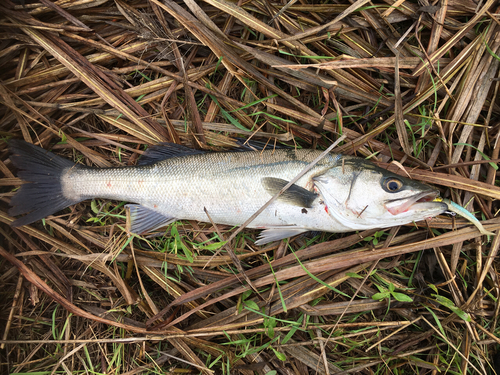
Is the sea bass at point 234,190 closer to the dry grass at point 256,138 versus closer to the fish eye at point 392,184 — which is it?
the fish eye at point 392,184

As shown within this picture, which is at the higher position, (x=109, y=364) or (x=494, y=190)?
(x=494, y=190)

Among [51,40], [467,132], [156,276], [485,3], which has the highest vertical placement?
[485,3]

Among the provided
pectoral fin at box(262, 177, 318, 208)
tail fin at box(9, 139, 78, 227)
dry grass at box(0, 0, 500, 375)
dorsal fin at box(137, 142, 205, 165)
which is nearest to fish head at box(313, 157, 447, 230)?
pectoral fin at box(262, 177, 318, 208)

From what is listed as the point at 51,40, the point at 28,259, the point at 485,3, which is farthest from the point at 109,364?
the point at 485,3

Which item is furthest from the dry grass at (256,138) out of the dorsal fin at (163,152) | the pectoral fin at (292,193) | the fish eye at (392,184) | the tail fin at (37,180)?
the pectoral fin at (292,193)

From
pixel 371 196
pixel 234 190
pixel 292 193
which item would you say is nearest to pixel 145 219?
Answer: pixel 234 190

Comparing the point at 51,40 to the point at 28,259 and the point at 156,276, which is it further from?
the point at 156,276
